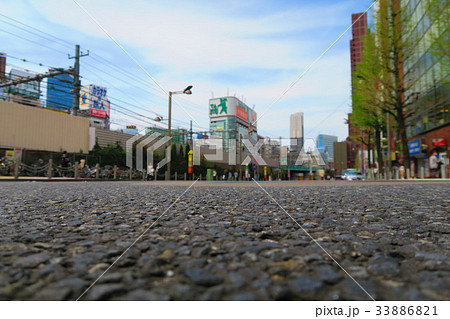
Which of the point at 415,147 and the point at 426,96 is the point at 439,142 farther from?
the point at 426,96

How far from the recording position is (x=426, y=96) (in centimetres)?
2519

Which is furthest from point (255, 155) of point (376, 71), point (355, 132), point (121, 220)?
point (121, 220)

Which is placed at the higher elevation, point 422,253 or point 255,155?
point 255,155

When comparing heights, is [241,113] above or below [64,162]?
above

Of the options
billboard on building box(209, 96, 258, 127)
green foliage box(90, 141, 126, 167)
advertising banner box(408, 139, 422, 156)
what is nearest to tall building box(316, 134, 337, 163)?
billboard on building box(209, 96, 258, 127)

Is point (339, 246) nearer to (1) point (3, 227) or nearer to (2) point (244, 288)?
(2) point (244, 288)

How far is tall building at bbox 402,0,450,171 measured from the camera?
2175 centimetres

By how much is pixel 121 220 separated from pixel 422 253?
1.94 m

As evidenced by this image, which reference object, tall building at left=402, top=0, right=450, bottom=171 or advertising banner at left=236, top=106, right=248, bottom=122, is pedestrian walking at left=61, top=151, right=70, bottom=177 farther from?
advertising banner at left=236, top=106, right=248, bottom=122
